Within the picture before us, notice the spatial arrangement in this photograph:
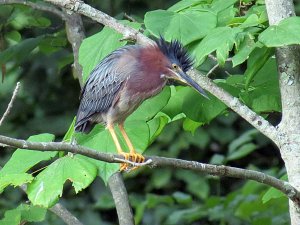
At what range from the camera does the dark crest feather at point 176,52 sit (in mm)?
3189

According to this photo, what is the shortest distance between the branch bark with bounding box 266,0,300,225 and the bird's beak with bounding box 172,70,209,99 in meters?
0.29

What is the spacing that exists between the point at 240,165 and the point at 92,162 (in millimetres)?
4449

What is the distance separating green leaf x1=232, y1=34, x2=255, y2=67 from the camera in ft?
9.64

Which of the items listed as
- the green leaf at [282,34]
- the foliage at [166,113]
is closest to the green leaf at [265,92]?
the foliage at [166,113]

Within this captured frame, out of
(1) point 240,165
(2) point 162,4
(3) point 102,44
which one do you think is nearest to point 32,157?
(3) point 102,44

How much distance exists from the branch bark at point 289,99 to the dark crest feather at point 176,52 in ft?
1.16

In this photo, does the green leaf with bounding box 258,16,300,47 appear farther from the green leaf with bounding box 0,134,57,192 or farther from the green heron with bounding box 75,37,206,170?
the green leaf with bounding box 0,134,57,192

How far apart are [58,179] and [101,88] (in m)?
0.64

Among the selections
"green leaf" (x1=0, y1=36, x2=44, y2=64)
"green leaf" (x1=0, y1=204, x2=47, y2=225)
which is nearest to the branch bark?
"green leaf" (x1=0, y1=204, x2=47, y2=225)

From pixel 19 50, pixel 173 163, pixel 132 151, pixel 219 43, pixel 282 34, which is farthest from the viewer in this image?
pixel 19 50

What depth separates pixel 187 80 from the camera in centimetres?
315

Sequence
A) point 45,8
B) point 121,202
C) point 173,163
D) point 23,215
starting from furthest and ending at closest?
1. point 45,8
2. point 121,202
3. point 23,215
4. point 173,163

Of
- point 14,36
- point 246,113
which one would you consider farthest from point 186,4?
point 14,36

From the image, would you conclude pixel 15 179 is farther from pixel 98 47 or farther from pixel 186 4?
pixel 186 4
